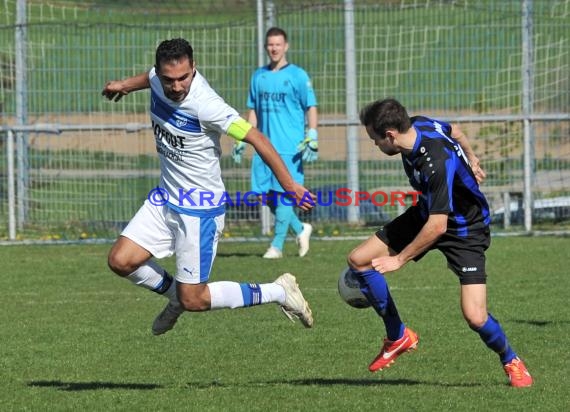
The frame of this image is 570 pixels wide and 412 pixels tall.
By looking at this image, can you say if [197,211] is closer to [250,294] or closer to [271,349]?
[250,294]

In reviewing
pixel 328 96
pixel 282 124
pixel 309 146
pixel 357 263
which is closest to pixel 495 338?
pixel 357 263

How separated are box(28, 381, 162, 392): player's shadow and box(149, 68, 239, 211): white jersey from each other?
3.36ft

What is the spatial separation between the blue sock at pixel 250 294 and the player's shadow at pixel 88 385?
2.41 ft

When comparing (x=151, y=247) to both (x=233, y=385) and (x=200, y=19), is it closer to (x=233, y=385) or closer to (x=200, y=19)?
(x=233, y=385)

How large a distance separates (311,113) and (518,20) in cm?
432

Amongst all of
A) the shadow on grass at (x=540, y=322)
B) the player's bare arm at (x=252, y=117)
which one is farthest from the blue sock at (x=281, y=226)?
the shadow on grass at (x=540, y=322)

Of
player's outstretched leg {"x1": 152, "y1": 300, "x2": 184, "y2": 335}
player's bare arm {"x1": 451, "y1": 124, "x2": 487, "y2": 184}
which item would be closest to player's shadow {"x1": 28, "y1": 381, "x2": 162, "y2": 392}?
player's outstretched leg {"x1": 152, "y1": 300, "x2": 184, "y2": 335}

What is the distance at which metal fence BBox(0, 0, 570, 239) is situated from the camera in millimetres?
14688

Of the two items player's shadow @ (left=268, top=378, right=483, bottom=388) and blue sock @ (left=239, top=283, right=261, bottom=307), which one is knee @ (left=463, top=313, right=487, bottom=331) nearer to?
player's shadow @ (left=268, top=378, right=483, bottom=388)

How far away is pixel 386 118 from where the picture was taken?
6.53 meters

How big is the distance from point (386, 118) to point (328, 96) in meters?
8.89

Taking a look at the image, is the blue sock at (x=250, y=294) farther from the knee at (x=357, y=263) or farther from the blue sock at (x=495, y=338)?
the blue sock at (x=495, y=338)

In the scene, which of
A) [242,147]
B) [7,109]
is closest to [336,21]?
[242,147]

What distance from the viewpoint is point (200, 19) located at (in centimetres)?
1628
